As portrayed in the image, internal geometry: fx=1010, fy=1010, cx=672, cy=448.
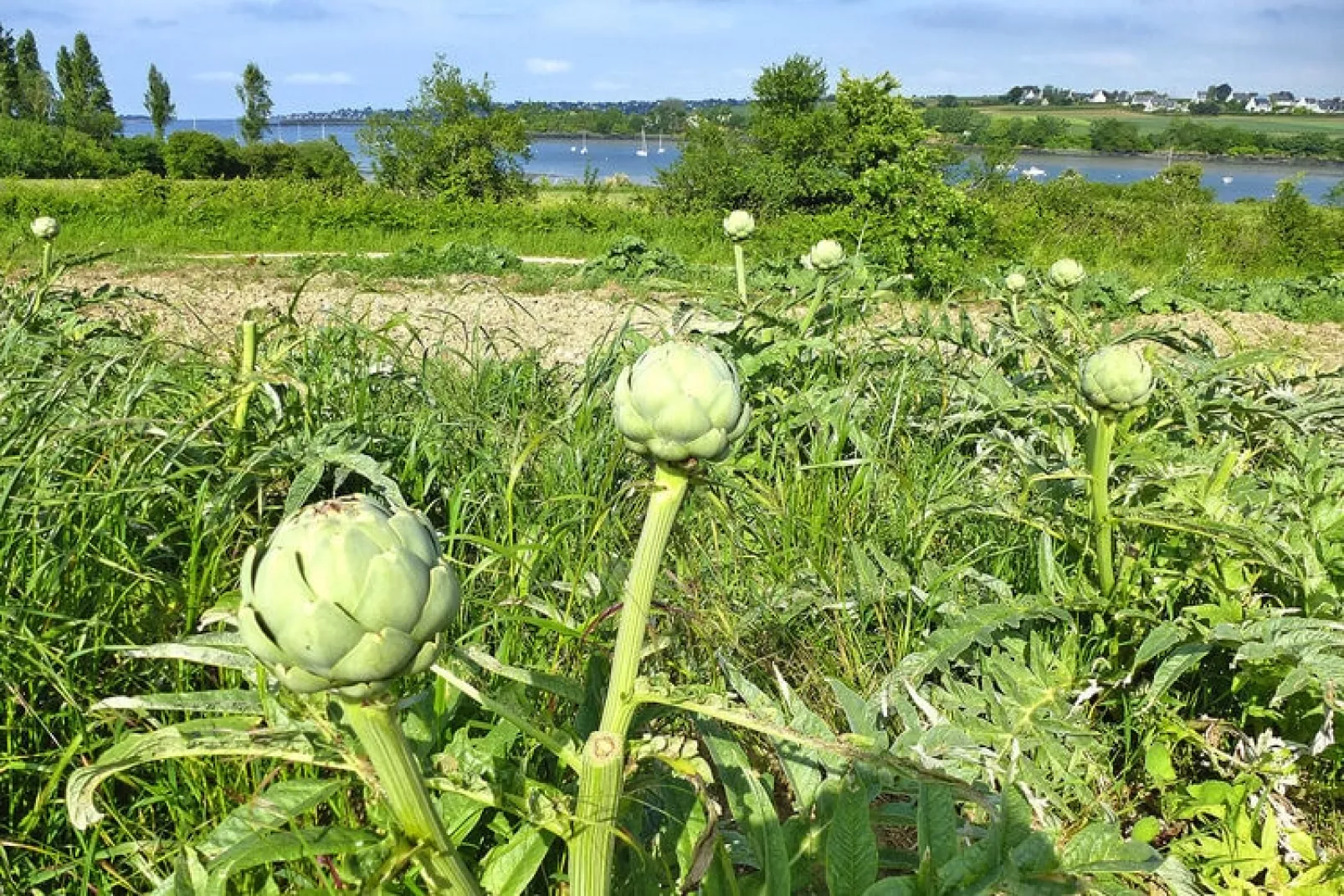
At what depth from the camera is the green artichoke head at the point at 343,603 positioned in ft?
1.84

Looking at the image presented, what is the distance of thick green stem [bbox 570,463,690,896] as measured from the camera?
27.7 inches

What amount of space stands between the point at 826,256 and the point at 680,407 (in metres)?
2.25

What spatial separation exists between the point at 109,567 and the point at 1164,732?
150 cm

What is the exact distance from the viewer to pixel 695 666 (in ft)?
5.02

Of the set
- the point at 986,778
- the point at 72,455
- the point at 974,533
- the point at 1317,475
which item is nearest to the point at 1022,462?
the point at 974,533

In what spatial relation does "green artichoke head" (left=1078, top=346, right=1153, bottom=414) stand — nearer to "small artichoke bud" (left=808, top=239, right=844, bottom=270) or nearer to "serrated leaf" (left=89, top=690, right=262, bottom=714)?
"serrated leaf" (left=89, top=690, right=262, bottom=714)

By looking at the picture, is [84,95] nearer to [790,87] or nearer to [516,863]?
[790,87]

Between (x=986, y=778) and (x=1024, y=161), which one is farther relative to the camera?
(x=1024, y=161)

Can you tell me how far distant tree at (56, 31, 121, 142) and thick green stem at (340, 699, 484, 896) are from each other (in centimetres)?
5517

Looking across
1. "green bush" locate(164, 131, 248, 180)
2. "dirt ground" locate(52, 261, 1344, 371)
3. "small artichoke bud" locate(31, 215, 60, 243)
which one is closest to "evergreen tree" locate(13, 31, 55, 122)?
"green bush" locate(164, 131, 248, 180)

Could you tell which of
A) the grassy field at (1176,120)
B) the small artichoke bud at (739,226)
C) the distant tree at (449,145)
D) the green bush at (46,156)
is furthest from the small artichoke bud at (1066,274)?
the grassy field at (1176,120)

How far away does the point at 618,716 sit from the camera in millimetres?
737

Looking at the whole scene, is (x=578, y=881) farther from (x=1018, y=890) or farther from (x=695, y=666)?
(x=695, y=666)

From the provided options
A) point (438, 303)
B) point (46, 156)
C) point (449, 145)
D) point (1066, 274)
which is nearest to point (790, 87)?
point (449, 145)
